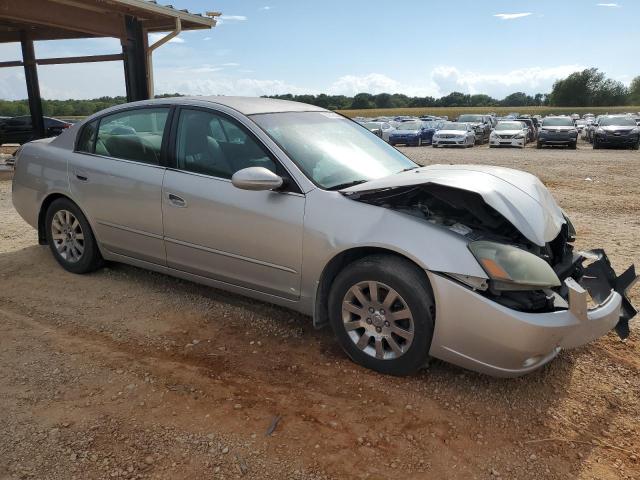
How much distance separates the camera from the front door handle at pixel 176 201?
3852 millimetres

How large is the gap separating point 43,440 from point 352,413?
1544 mm

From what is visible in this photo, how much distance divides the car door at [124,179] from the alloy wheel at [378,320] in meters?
1.71

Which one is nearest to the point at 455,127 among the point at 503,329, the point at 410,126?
the point at 410,126

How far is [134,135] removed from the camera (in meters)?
4.36

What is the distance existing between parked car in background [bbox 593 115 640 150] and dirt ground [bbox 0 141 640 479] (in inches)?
873

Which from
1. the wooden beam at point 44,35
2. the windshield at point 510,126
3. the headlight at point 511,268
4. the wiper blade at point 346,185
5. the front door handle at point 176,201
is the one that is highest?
the wooden beam at point 44,35

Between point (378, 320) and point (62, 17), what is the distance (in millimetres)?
9811

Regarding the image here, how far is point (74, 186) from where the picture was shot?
4594 millimetres

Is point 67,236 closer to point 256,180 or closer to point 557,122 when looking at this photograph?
point 256,180

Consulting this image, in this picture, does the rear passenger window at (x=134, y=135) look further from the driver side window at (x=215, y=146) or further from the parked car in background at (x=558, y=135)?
the parked car in background at (x=558, y=135)

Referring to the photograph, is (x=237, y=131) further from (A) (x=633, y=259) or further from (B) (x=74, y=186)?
(A) (x=633, y=259)

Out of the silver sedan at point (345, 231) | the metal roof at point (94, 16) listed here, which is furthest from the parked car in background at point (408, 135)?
the silver sedan at point (345, 231)

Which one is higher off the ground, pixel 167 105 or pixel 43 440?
pixel 167 105

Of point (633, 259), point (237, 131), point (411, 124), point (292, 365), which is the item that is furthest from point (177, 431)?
point (411, 124)
